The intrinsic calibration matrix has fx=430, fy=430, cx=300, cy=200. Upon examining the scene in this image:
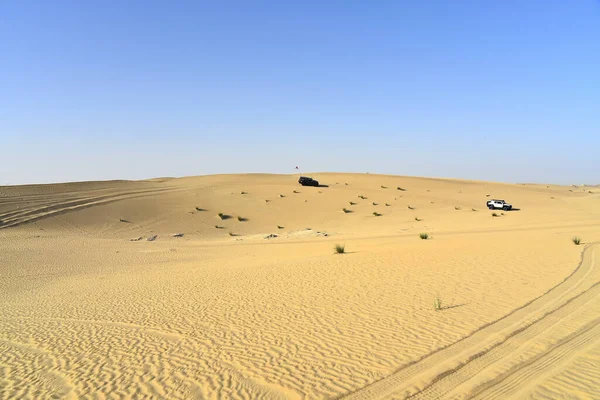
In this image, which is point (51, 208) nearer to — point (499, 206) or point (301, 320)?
point (301, 320)

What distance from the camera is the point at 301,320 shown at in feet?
29.1

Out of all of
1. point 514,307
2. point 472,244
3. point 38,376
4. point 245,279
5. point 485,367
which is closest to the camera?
point 485,367

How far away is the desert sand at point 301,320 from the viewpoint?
600 centimetres

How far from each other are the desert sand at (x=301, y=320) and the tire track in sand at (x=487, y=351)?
3cm

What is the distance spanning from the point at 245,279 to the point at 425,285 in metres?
5.61

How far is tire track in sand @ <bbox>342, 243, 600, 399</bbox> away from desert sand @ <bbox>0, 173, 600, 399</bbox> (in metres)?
0.03

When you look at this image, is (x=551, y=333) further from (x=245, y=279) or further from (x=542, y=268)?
(x=245, y=279)

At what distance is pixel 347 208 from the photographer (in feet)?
127

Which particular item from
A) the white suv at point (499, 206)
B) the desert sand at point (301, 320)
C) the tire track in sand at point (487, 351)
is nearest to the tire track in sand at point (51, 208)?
the desert sand at point (301, 320)

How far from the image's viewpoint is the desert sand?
6.00 m

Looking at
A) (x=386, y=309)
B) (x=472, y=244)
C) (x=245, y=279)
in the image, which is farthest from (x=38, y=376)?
(x=472, y=244)

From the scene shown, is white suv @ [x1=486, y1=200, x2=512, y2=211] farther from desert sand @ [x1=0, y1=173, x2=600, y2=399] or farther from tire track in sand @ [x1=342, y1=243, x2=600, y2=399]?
tire track in sand @ [x1=342, y1=243, x2=600, y2=399]

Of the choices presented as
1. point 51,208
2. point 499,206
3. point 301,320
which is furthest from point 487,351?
point 499,206

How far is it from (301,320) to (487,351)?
3.63 meters
